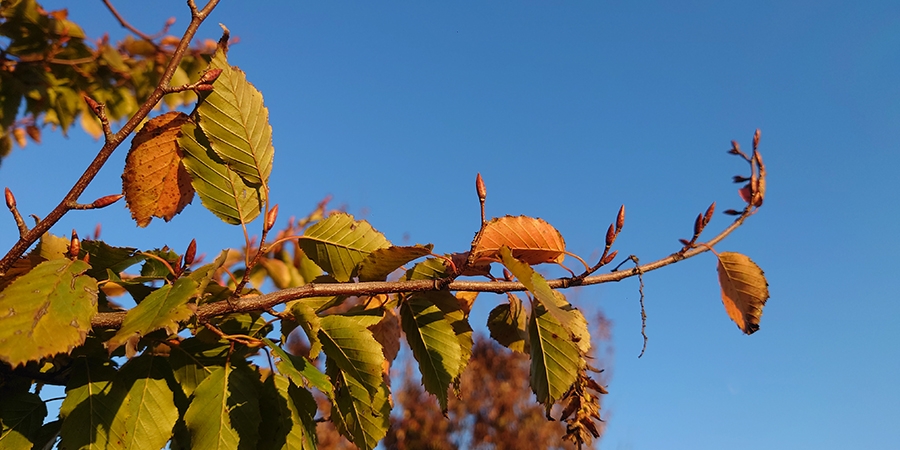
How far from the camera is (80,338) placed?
2.11 ft

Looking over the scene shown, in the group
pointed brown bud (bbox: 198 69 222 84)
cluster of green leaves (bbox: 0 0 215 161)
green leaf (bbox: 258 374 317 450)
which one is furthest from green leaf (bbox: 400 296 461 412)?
cluster of green leaves (bbox: 0 0 215 161)

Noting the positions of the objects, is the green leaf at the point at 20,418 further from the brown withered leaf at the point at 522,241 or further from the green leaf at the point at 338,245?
the brown withered leaf at the point at 522,241

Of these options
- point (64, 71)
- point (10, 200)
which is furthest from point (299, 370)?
point (64, 71)

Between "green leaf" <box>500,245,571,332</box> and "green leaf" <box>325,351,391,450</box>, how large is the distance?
0.27 m

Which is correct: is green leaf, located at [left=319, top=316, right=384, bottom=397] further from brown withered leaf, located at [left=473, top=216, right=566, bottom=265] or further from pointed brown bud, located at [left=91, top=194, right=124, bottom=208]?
pointed brown bud, located at [left=91, top=194, right=124, bottom=208]

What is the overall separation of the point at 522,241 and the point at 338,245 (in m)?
0.28

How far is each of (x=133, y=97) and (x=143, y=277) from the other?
124 inches

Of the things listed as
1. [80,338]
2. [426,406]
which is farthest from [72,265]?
[426,406]

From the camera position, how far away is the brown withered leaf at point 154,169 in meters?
0.91

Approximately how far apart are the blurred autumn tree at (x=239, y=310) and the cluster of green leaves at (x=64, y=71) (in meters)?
2.56

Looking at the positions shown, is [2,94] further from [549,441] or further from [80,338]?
[549,441]

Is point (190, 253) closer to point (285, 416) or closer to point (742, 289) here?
point (285, 416)

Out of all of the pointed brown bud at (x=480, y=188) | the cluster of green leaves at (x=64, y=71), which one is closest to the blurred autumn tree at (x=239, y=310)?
the pointed brown bud at (x=480, y=188)

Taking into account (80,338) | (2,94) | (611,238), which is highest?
(2,94)
